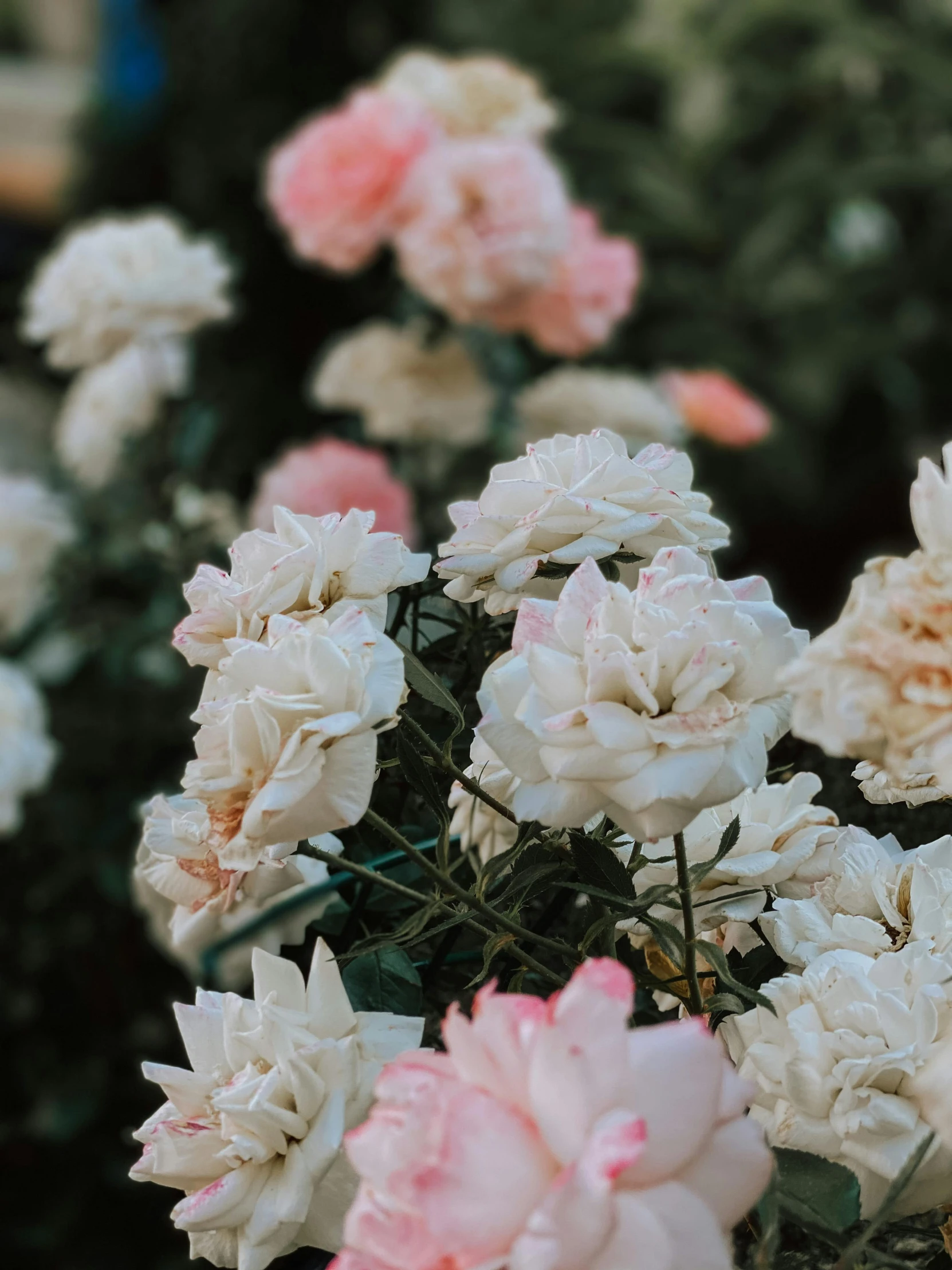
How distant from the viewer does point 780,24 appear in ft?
6.91

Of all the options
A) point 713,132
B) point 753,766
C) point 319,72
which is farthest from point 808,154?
point 753,766

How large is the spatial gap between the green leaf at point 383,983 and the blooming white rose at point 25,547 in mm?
770

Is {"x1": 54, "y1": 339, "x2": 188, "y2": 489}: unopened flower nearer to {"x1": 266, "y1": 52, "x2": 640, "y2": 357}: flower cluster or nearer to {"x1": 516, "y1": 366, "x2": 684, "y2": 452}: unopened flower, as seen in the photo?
{"x1": 266, "y1": 52, "x2": 640, "y2": 357}: flower cluster

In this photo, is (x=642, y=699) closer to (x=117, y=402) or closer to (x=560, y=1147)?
(x=560, y=1147)

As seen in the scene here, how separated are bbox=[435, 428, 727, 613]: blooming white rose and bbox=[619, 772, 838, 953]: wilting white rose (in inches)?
2.6

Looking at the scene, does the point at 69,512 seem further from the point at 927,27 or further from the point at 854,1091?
the point at 927,27

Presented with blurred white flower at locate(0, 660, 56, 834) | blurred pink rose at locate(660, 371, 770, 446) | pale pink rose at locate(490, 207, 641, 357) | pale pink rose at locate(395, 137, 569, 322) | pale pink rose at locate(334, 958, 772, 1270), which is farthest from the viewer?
blurred pink rose at locate(660, 371, 770, 446)

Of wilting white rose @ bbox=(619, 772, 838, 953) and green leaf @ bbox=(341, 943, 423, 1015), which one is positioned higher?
wilting white rose @ bbox=(619, 772, 838, 953)

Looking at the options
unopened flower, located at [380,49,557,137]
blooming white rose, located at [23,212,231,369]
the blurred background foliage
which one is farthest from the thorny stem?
the blurred background foliage

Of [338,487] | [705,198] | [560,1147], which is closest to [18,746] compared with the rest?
[338,487]

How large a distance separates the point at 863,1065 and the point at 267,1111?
0.12 m

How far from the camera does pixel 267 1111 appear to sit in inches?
11.3

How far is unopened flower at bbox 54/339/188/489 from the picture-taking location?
3.58ft

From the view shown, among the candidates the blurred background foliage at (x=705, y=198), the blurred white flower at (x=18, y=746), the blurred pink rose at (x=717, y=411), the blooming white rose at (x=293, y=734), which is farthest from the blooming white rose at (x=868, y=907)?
the blurred background foliage at (x=705, y=198)
